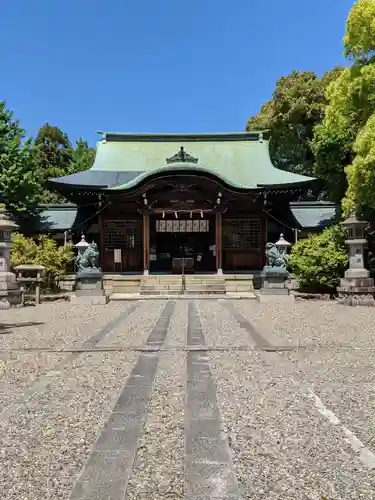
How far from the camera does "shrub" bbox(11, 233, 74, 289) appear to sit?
1666cm

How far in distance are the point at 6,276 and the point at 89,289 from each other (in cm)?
296

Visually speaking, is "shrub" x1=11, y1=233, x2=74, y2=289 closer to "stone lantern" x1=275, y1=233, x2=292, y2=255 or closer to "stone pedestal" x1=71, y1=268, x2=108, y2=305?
"stone pedestal" x1=71, y1=268, x2=108, y2=305

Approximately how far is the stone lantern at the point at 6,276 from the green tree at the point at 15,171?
5.59 metres

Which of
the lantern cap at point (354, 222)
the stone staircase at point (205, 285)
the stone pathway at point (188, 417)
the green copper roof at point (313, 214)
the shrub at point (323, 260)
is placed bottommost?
the stone pathway at point (188, 417)

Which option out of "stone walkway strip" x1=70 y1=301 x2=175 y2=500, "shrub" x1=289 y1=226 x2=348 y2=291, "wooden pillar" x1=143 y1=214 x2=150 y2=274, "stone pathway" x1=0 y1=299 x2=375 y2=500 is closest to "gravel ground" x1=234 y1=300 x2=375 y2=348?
"stone pathway" x1=0 y1=299 x2=375 y2=500

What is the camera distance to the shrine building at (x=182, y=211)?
64.0 ft

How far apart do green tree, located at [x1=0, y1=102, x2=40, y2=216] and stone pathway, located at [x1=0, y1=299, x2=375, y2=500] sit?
1274cm

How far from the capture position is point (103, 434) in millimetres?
3508

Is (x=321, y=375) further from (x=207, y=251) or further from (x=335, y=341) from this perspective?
(x=207, y=251)

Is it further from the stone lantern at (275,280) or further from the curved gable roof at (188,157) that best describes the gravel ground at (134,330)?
the curved gable roof at (188,157)

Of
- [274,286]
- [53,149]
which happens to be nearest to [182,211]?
[274,286]

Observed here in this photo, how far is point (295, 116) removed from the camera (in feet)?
92.9

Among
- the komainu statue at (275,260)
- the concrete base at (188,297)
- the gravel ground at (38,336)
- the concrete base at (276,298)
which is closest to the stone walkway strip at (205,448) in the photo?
the gravel ground at (38,336)

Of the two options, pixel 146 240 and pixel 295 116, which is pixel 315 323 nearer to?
pixel 146 240
